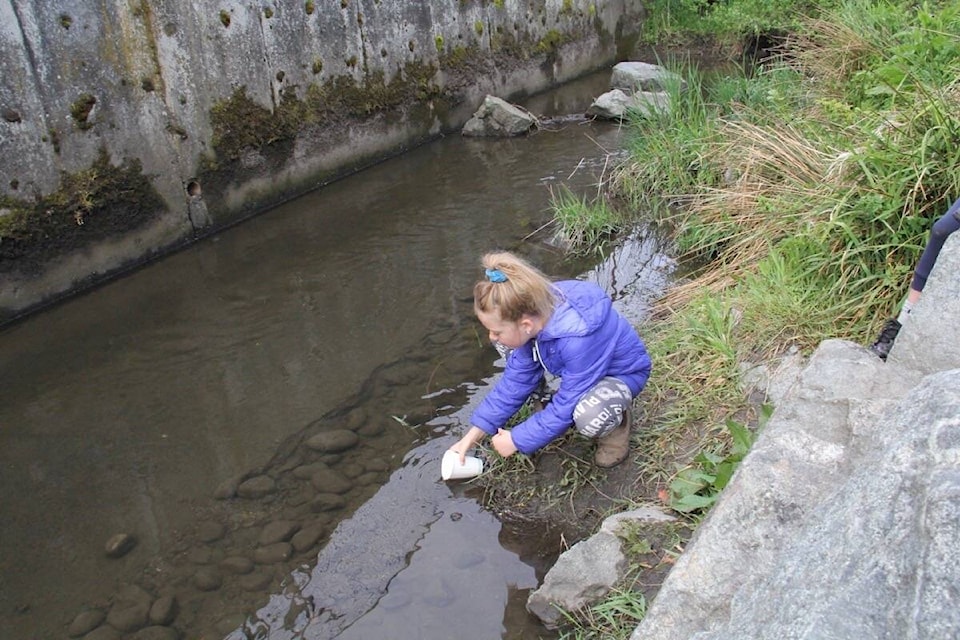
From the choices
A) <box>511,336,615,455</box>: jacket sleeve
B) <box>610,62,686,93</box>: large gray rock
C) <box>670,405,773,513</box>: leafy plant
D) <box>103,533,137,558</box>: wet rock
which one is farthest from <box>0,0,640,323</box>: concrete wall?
<box>670,405,773,513</box>: leafy plant

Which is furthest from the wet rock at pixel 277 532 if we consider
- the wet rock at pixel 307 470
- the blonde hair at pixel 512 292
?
the blonde hair at pixel 512 292

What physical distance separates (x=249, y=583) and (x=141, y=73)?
3.72 meters

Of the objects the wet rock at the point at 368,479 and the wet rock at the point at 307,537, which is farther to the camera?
the wet rock at the point at 368,479

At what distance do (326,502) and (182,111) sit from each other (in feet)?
11.3

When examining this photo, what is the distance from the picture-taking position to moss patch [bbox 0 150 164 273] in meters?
4.61

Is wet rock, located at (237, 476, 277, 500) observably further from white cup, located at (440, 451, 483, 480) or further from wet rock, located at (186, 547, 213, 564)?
white cup, located at (440, 451, 483, 480)

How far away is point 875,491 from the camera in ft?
4.09

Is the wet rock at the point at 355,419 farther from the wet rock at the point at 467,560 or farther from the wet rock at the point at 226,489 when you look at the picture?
the wet rock at the point at 467,560

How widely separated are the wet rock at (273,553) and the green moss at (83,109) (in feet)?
10.6

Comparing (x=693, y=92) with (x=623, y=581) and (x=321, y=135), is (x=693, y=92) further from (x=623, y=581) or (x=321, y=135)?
(x=623, y=581)

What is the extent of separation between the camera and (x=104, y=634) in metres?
2.67

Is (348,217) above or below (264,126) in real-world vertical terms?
below

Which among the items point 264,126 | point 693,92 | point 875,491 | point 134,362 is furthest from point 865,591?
point 264,126

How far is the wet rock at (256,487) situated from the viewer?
3.24 m
